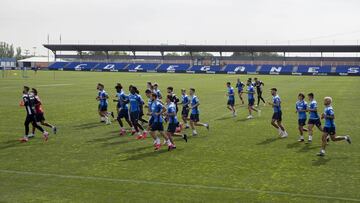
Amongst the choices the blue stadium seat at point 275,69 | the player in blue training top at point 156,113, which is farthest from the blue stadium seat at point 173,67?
A: the player in blue training top at point 156,113

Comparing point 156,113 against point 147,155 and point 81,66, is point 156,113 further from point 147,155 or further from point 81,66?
point 81,66

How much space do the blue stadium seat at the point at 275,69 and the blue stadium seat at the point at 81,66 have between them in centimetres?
4492

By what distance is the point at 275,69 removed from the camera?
334ft

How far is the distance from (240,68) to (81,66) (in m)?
42.7

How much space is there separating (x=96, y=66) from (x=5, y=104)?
83519 mm

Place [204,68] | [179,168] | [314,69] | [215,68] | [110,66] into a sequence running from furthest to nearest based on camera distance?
[110,66] → [215,68] → [204,68] → [314,69] → [179,168]

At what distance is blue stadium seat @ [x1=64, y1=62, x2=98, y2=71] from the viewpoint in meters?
110

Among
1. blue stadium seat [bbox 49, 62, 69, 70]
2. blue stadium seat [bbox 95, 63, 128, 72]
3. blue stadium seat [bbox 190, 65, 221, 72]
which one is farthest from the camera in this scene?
blue stadium seat [bbox 49, 62, 69, 70]

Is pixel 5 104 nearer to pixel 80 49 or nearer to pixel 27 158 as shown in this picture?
pixel 27 158

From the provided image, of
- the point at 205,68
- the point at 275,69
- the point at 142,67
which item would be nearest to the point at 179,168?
the point at 275,69

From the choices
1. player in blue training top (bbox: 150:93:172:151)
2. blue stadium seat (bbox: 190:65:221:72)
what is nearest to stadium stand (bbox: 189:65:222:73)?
blue stadium seat (bbox: 190:65:221:72)

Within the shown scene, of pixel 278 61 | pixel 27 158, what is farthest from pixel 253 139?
pixel 278 61

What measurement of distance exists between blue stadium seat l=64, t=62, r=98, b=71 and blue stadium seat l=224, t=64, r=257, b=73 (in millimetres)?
36080

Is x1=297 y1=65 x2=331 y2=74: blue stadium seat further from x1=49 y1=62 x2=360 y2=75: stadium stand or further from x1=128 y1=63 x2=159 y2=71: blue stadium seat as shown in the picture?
x1=128 y1=63 x2=159 y2=71: blue stadium seat
